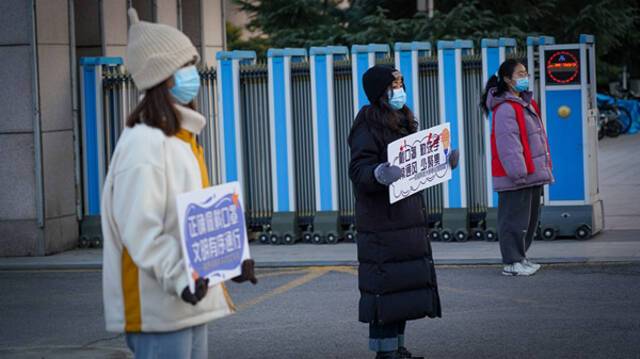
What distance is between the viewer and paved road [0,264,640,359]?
8297 mm

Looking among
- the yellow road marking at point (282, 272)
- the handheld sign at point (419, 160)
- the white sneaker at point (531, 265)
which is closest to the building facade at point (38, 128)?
the yellow road marking at point (282, 272)

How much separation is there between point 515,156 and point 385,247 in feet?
12.5

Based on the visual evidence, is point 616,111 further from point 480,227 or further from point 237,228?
point 237,228

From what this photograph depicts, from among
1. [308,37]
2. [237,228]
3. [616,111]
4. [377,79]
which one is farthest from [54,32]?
[616,111]

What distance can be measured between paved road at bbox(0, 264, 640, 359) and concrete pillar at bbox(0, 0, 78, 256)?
164 cm

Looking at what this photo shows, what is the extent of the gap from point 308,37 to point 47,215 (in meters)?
13.8

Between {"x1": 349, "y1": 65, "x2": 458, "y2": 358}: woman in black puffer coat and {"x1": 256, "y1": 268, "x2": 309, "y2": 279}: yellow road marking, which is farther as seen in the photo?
{"x1": 256, "y1": 268, "x2": 309, "y2": 279}: yellow road marking

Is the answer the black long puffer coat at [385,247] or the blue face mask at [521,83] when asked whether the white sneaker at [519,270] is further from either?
the black long puffer coat at [385,247]

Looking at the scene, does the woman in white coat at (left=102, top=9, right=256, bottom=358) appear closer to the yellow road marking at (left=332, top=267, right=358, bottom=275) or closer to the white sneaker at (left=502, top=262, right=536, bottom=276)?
the white sneaker at (left=502, top=262, right=536, bottom=276)

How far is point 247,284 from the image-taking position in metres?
11.3

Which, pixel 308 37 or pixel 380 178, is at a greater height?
pixel 308 37

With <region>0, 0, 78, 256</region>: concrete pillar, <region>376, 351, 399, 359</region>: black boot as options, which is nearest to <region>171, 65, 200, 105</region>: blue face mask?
<region>376, 351, 399, 359</region>: black boot

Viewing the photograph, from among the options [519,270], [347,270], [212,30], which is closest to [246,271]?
[519,270]

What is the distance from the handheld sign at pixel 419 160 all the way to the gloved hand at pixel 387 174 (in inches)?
4.0
